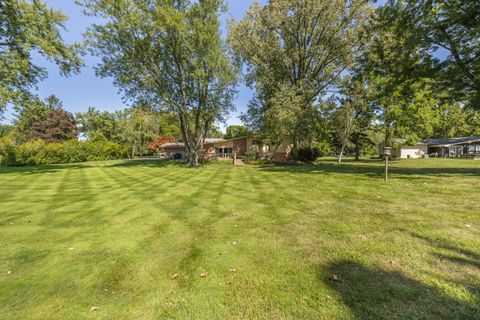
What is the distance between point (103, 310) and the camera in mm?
2381

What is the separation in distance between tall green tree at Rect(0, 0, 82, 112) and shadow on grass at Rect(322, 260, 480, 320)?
22481 mm

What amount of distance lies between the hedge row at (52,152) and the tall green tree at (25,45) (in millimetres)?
9240

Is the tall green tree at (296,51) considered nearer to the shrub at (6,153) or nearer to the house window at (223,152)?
the house window at (223,152)

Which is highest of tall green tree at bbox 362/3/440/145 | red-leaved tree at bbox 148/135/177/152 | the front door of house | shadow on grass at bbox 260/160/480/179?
tall green tree at bbox 362/3/440/145

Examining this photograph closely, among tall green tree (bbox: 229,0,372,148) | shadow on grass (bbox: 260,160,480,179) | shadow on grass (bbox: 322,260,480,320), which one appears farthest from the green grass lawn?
tall green tree (bbox: 229,0,372,148)

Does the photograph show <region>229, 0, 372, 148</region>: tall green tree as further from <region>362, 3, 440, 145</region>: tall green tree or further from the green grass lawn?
the green grass lawn

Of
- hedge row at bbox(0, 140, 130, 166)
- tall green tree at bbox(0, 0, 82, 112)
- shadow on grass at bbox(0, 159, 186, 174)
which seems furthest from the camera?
hedge row at bbox(0, 140, 130, 166)

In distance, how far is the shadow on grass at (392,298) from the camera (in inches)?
85.4

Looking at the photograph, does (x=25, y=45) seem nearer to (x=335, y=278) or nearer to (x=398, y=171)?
(x=335, y=278)

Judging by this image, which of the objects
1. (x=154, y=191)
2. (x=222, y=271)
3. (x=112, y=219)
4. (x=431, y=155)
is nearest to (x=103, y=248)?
(x=112, y=219)

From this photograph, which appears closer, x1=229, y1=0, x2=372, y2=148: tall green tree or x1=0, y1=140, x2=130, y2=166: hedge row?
x1=229, y1=0, x2=372, y2=148: tall green tree

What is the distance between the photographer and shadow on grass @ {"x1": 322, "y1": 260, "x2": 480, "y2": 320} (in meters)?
2.17

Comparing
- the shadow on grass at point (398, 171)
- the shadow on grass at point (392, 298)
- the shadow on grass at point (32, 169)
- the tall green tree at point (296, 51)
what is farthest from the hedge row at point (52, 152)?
the shadow on grass at point (392, 298)

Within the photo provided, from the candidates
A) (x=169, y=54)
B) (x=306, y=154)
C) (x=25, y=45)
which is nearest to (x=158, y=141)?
(x=169, y=54)
